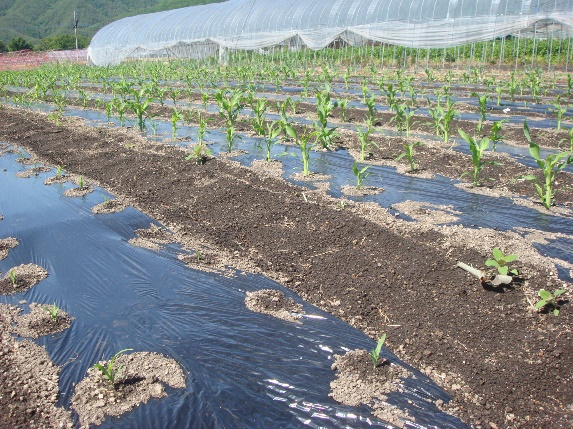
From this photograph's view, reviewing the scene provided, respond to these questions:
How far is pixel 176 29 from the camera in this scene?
26.3 m

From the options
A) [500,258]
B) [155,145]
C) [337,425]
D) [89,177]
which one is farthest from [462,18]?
[337,425]

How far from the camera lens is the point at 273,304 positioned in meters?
2.97

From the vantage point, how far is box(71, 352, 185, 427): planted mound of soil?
2.12 m

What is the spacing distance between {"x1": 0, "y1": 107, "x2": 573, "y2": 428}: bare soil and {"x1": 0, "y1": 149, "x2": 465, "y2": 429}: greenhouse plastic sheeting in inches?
7.6

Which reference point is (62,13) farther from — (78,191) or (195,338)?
(195,338)

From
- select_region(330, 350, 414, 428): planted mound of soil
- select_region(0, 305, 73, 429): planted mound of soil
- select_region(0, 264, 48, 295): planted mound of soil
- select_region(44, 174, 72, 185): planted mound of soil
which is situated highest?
select_region(44, 174, 72, 185): planted mound of soil

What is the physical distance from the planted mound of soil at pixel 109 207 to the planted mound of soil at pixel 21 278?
117 centimetres

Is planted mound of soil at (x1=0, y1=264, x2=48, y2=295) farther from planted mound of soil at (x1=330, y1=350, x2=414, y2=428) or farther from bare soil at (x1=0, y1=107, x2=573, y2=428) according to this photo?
planted mound of soil at (x1=330, y1=350, x2=414, y2=428)

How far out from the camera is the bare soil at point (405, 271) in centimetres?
228

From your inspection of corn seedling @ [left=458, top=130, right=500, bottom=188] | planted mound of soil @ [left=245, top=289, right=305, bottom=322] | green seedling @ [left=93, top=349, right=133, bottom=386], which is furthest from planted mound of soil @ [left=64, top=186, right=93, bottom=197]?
corn seedling @ [left=458, top=130, right=500, bottom=188]

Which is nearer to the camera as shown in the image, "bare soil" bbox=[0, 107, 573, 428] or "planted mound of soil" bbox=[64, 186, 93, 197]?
"bare soil" bbox=[0, 107, 573, 428]

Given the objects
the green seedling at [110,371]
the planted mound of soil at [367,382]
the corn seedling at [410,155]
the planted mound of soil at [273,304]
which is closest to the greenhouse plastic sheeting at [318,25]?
the corn seedling at [410,155]

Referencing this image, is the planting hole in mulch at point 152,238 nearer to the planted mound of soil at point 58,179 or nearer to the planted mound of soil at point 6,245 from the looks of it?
the planted mound of soil at point 6,245

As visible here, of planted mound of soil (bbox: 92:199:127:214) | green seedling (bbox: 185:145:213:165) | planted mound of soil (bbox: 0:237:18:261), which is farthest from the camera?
green seedling (bbox: 185:145:213:165)
